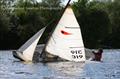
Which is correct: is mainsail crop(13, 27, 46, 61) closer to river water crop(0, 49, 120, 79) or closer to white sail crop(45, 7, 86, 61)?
river water crop(0, 49, 120, 79)

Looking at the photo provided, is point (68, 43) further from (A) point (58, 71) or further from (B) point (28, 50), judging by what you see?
(A) point (58, 71)

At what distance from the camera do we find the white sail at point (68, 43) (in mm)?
68125

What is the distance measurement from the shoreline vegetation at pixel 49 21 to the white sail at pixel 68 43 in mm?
55403

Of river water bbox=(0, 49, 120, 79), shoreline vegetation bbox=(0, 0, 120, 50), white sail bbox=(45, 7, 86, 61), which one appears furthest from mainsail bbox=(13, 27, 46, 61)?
shoreline vegetation bbox=(0, 0, 120, 50)

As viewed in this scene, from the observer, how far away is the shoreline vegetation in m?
133

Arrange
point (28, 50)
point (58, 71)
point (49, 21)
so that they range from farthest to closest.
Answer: point (49, 21) < point (28, 50) < point (58, 71)

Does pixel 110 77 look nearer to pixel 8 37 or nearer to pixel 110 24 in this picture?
pixel 8 37

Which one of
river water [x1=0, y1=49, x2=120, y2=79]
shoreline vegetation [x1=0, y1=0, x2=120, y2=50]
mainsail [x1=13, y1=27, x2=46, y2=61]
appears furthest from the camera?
shoreline vegetation [x1=0, y1=0, x2=120, y2=50]

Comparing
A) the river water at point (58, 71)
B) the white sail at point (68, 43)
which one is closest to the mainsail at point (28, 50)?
the river water at point (58, 71)

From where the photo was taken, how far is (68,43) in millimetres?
68500

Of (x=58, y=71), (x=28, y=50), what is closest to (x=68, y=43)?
(x=28, y=50)

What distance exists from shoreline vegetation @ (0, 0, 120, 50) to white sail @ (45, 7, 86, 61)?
5540 centimetres

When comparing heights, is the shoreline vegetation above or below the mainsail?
below

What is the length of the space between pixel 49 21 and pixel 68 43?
7675 centimetres
